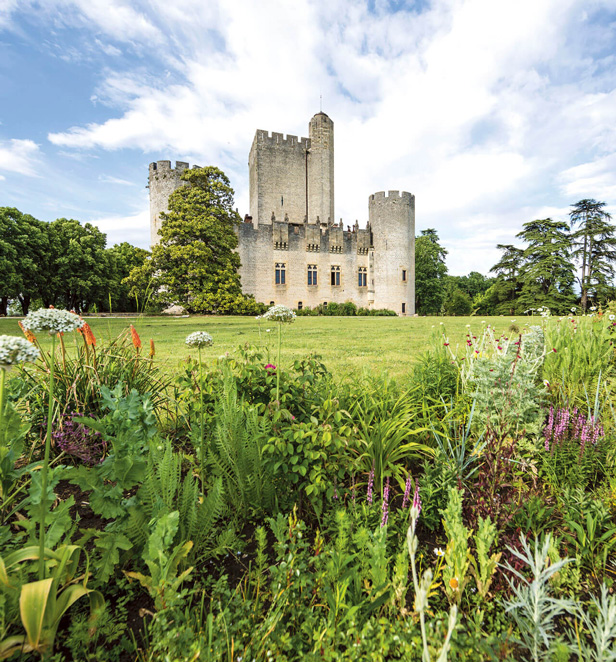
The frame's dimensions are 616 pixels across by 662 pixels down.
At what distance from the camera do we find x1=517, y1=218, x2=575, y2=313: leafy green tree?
29625 millimetres

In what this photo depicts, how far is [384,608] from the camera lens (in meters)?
1.24

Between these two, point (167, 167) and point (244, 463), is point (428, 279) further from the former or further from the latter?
point (244, 463)

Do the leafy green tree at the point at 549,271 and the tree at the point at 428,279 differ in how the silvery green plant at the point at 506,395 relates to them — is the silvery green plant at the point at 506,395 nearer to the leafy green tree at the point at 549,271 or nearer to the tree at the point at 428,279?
the leafy green tree at the point at 549,271

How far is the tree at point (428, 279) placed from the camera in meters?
38.2

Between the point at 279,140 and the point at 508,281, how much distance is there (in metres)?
26.3

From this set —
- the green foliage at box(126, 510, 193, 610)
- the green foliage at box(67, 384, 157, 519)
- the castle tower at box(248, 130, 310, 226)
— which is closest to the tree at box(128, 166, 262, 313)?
the castle tower at box(248, 130, 310, 226)

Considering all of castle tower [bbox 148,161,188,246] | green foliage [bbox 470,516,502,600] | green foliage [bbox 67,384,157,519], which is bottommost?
green foliage [bbox 470,516,502,600]

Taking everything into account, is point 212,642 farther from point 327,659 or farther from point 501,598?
point 501,598

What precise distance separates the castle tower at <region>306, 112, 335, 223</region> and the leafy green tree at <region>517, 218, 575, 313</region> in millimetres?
19365

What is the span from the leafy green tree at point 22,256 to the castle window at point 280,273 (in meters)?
17.6

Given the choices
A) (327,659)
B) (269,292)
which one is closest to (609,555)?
(327,659)

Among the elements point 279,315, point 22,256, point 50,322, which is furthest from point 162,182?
point 50,322

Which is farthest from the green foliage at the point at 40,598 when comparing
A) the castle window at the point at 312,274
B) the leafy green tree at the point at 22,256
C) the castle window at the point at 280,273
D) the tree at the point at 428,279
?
the tree at the point at 428,279

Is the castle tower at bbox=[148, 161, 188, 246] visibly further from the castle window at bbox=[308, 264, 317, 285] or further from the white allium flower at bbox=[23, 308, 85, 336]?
the white allium flower at bbox=[23, 308, 85, 336]
